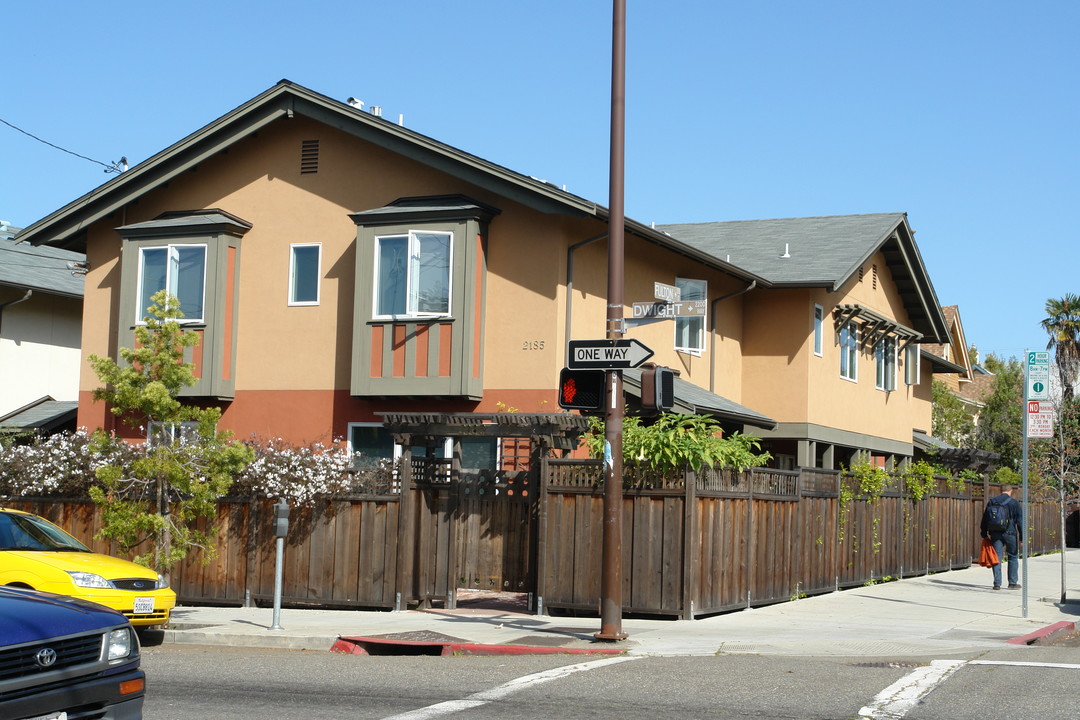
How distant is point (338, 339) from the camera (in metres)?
21.0

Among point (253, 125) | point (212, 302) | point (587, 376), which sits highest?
point (253, 125)

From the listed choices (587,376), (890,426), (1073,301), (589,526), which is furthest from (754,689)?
(1073,301)

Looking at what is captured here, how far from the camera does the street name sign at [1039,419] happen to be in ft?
52.7

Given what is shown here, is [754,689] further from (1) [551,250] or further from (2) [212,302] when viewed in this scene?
(2) [212,302]

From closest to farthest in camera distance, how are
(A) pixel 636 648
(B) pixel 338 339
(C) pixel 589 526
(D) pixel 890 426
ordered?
(A) pixel 636 648, (C) pixel 589 526, (B) pixel 338 339, (D) pixel 890 426

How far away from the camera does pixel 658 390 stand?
1255 cm

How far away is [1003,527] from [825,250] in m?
8.90

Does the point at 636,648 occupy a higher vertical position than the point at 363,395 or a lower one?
lower

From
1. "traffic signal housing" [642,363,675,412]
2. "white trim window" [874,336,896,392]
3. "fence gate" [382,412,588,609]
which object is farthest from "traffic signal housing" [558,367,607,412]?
"white trim window" [874,336,896,392]

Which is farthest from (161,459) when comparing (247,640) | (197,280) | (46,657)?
(46,657)

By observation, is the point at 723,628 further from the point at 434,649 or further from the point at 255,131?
the point at 255,131

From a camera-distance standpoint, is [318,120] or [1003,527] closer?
[1003,527]

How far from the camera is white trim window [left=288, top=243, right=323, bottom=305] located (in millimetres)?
21375

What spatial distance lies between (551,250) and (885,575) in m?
8.44
